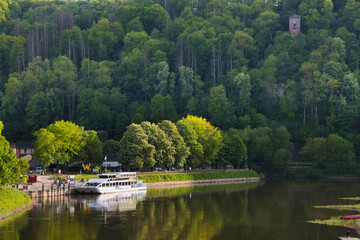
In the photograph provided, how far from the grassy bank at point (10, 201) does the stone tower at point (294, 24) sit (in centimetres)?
13554

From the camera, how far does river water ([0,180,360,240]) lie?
1890 inches

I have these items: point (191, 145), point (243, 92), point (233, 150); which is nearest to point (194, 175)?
point (191, 145)

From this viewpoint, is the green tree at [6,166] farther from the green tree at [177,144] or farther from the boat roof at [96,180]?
the green tree at [177,144]

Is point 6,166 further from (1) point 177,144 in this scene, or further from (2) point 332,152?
(2) point 332,152

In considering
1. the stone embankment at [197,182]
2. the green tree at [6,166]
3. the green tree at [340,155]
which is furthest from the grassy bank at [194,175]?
the green tree at [6,166]

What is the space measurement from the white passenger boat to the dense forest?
49.3 m

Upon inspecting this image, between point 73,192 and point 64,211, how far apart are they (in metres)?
20.0

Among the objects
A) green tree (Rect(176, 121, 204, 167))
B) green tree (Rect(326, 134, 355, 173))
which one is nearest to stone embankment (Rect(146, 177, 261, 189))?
green tree (Rect(176, 121, 204, 167))

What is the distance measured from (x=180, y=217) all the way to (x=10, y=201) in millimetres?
18195

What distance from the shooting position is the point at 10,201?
59250 millimetres

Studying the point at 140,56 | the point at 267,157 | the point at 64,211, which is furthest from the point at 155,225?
the point at 140,56

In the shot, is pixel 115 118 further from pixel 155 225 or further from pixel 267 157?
pixel 155 225

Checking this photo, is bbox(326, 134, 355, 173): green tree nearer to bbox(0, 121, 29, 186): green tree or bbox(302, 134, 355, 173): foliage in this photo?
bbox(302, 134, 355, 173): foliage

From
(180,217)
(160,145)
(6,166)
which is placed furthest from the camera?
(160,145)
